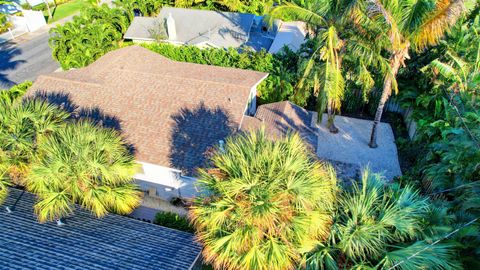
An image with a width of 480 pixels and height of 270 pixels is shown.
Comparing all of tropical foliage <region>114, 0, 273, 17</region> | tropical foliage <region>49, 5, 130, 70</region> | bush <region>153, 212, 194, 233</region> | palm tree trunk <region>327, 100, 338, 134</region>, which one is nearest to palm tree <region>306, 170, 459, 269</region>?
bush <region>153, 212, 194, 233</region>

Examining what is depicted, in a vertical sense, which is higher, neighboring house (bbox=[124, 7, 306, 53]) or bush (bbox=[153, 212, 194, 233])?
neighboring house (bbox=[124, 7, 306, 53])

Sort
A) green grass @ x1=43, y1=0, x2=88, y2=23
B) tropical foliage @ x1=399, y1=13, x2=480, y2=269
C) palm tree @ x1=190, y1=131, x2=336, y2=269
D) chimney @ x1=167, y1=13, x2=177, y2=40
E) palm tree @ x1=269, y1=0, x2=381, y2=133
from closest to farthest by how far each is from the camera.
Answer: palm tree @ x1=190, y1=131, x2=336, y2=269 → tropical foliage @ x1=399, y1=13, x2=480, y2=269 → palm tree @ x1=269, y1=0, x2=381, y2=133 → chimney @ x1=167, y1=13, x2=177, y2=40 → green grass @ x1=43, y1=0, x2=88, y2=23

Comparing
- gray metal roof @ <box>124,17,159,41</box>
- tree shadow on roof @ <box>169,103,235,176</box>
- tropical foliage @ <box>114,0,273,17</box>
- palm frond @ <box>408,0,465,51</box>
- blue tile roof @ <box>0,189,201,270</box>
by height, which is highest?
palm frond @ <box>408,0,465,51</box>

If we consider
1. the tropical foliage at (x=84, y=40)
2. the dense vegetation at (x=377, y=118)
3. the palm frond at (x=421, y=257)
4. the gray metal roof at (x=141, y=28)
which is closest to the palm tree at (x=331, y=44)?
the dense vegetation at (x=377, y=118)

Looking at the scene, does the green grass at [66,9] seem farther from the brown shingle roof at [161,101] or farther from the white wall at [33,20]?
the brown shingle roof at [161,101]

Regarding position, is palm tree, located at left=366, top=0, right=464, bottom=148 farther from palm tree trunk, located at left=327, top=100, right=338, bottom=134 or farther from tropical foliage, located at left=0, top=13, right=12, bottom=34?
tropical foliage, located at left=0, top=13, right=12, bottom=34
